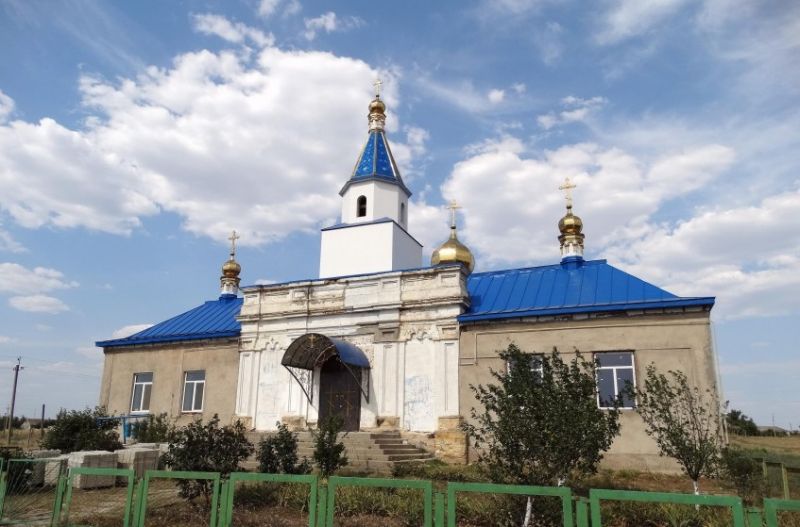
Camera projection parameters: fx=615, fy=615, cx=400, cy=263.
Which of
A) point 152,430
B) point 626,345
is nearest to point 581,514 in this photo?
point 626,345

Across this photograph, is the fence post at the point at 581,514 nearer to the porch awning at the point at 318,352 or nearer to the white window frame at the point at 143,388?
the porch awning at the point at 318,352

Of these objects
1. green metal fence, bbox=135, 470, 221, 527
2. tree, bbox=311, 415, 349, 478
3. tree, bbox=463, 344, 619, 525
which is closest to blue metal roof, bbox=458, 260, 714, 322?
tree, bbox=311, 415, 349, 478

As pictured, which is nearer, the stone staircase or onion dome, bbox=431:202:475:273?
the stone staircase

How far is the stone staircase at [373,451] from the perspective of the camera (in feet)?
51.3

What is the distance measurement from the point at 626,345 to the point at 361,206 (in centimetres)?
1164

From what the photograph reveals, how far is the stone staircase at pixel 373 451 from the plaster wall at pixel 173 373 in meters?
5.07

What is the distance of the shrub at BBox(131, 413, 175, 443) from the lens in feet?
65.7

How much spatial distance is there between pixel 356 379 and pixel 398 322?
2.22 m

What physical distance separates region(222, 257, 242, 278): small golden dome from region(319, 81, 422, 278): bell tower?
7737 millimetres

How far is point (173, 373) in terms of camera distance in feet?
75.9

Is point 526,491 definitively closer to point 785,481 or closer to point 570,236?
point 785,481

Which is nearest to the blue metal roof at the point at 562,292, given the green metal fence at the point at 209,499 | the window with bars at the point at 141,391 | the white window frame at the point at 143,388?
the green metal fence at the point at 209,499

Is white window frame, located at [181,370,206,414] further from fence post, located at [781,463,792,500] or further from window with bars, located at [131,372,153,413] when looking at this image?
fence post, located at [781,463,792,500]

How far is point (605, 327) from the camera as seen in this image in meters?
17.1
